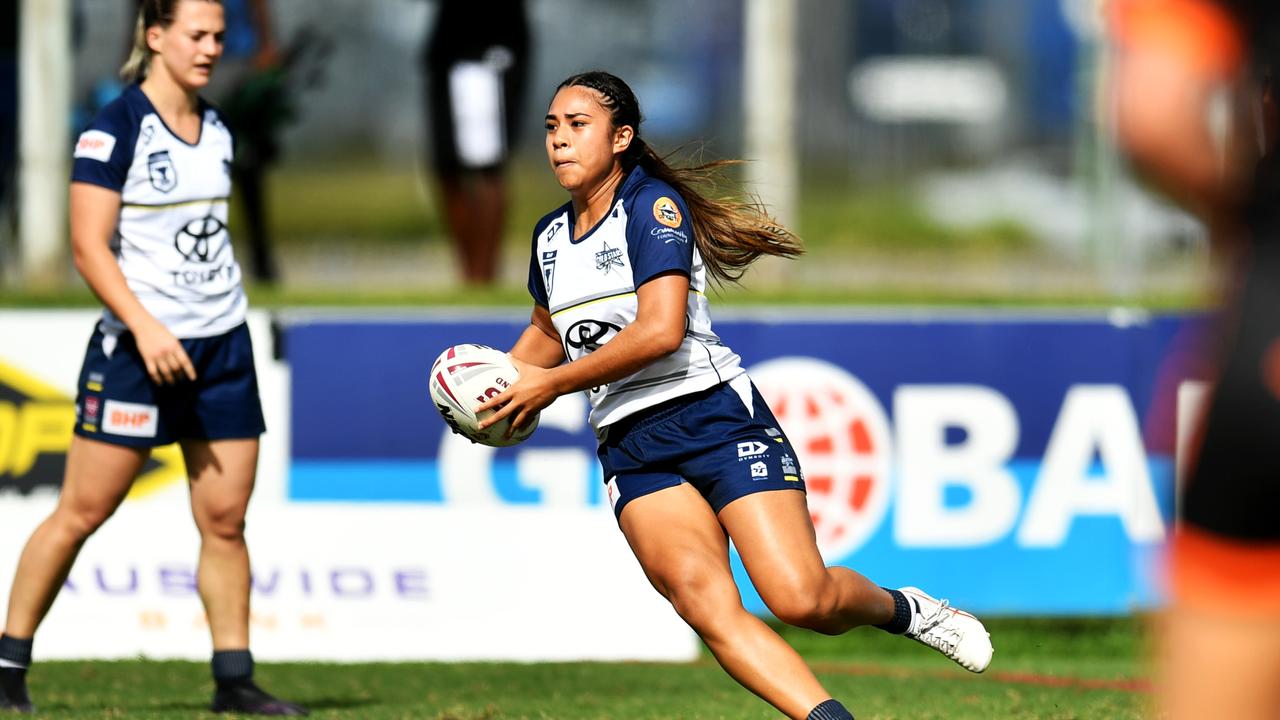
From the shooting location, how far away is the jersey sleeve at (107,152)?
18.8ft

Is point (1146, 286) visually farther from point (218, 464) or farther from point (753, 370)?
point (218, 464)

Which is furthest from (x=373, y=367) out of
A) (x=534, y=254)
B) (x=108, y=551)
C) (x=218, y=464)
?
(x=534, y=254)

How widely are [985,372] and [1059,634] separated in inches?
46.8

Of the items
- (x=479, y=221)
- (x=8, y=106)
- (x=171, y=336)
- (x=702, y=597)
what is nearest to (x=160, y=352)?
(x=171, y=336)

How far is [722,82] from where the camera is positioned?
1240cm

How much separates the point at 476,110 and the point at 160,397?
14.8 ft

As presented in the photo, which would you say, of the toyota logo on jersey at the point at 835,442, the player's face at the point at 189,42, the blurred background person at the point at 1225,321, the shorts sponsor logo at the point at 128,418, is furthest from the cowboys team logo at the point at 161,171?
the blurred background person at the point at 1225,321

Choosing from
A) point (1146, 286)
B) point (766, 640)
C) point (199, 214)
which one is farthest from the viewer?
point (1146, 286)

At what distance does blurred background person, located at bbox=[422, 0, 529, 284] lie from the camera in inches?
396

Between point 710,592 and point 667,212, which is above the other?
point 667,212

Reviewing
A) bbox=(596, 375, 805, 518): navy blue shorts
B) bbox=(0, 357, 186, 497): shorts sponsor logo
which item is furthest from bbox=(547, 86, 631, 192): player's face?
bbox=(0, 357, 186, 497): shorts sponsor logo

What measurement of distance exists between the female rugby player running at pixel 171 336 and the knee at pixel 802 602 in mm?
1990

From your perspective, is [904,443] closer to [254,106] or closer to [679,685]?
[679,685]

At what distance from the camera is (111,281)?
5.69 metres
